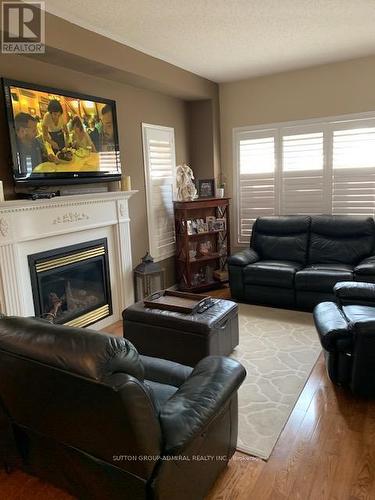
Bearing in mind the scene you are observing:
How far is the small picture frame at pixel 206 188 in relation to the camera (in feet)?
17.2

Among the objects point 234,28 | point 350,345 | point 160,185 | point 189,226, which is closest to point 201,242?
point 189,226

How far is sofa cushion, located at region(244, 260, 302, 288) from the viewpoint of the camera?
4250 mm

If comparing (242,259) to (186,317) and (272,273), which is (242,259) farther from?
(186,317)

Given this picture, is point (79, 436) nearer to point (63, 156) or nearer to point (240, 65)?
point (63, 156)

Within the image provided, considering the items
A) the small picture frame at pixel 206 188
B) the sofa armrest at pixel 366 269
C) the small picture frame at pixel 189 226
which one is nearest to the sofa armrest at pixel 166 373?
the sofa armrest at pixel 366 269

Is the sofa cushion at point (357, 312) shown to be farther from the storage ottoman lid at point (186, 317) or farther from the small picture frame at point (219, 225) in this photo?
the small picture frame at point (219, 225)

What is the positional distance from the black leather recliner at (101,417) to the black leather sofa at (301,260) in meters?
2.56

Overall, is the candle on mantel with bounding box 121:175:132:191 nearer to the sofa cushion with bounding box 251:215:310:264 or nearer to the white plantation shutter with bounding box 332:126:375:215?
the sofa cushion with bounding box 251:215:310:264

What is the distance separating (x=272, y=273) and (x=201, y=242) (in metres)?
1.25

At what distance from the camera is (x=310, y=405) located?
2.51m

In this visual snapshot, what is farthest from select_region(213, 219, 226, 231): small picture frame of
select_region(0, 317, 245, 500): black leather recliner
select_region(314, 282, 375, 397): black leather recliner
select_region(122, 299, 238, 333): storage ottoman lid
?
select_region(0, 317, 245, 500): black leather recliner

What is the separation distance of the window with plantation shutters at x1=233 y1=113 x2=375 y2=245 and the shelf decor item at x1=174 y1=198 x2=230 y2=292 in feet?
1.52

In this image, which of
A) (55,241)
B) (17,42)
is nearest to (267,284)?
(55,241)

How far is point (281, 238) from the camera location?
16.0ft
